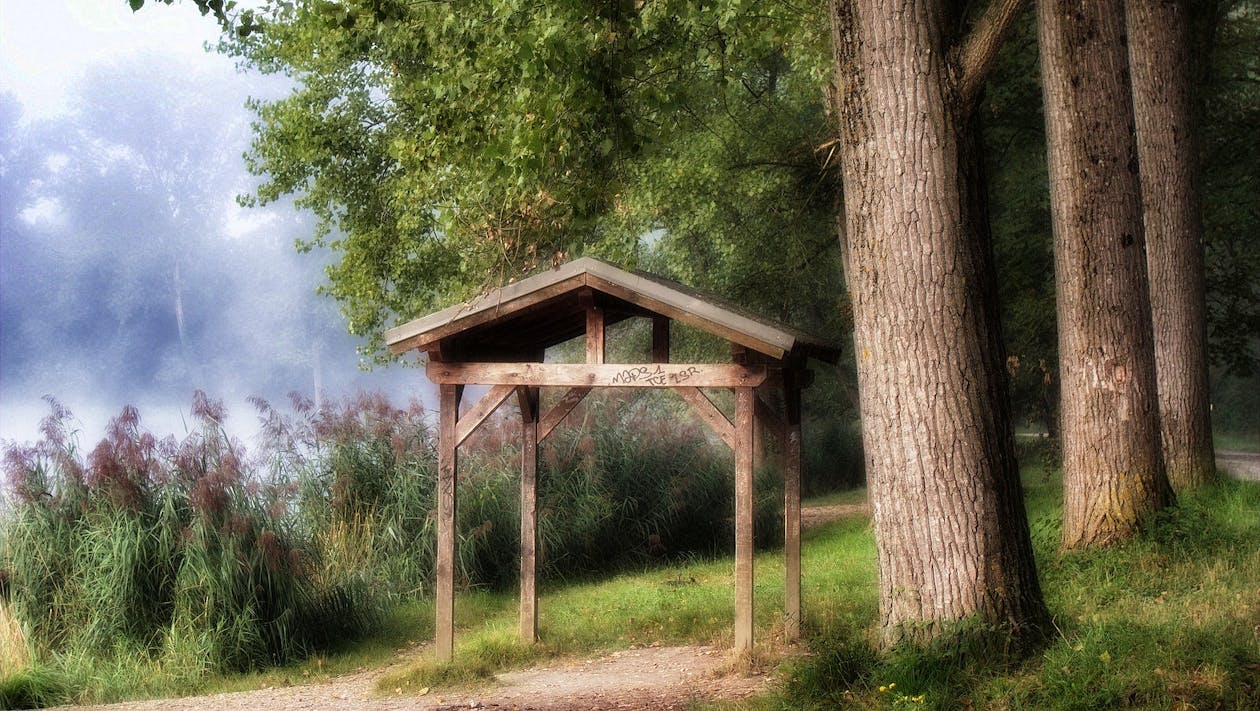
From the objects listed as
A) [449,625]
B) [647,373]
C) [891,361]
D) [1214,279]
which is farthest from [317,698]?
[1214,279]

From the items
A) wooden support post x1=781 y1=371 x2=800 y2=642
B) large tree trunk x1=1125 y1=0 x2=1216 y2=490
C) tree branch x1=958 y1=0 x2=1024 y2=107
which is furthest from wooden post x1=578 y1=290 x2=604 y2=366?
large tree trunk x1=1125 y1=0 x2=1216 y2=490

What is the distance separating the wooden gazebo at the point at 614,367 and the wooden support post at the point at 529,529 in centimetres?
47

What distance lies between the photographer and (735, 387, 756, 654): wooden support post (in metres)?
9.16

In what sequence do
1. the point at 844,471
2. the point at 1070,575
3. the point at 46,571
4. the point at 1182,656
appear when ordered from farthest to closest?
the point at 844,471, the point at 46,571, the point at 1070,575, the point at 1182,656

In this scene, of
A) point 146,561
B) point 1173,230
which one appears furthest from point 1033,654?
point 1173,230

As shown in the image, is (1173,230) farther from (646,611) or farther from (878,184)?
(878,184)

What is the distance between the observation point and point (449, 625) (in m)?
9.52

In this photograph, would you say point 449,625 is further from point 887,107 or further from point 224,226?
point 224,226

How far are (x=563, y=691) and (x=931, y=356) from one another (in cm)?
368

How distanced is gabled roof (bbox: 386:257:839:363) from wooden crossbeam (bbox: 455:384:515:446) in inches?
20.5

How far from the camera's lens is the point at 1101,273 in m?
10.1

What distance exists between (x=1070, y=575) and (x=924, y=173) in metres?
4.59

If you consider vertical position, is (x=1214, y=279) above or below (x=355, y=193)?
below

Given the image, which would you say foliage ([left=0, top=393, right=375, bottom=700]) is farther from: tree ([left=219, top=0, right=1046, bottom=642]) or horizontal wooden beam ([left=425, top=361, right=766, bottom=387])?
tree ([left=219, top=0, right=1046, bottom=642])
